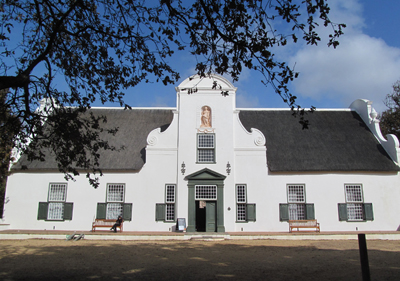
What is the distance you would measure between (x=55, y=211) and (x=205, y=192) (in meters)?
7.97

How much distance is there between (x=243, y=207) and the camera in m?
17.7

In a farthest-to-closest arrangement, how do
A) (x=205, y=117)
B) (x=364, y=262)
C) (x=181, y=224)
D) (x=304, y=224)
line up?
(x=205, y=117), (x=304, y=224), (x=181, y=224), (x=364, y=262)

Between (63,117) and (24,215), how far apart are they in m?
12.2

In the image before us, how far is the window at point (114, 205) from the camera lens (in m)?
17.5

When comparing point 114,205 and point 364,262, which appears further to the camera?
point 114,205

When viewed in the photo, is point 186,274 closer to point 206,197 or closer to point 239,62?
point 239,62

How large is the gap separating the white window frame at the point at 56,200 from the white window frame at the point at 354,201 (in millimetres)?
14963

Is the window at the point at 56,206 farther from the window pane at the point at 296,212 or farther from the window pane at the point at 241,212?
the window pane at the point at 296,212

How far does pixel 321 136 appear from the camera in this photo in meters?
19.8

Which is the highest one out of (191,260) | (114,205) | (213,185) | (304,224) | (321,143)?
(321,143)

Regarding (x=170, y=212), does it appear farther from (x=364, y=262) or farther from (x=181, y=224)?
(x=364, y=262)

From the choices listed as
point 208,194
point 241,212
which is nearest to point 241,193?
point 241,212

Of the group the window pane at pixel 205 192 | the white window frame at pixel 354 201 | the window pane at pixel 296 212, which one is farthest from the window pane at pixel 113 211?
the white window frame at pixel 354 201

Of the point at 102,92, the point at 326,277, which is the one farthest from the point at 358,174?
the point at 102,92
